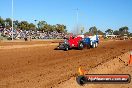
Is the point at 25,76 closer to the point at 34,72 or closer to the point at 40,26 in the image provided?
the point at 34,72

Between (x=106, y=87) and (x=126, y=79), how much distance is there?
4.03m

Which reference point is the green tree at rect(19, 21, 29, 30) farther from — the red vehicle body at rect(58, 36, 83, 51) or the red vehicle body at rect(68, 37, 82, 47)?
the red vehicle body at rect(68, 37, 82, 47)

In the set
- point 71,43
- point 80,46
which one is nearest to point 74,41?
point 71,43

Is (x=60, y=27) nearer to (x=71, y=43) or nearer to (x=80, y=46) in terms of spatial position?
(x=80, y=46)

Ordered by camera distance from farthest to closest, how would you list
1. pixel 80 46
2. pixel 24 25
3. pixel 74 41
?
1. pixel 24 25
2. pixel 80 46
3. pixel 74 41

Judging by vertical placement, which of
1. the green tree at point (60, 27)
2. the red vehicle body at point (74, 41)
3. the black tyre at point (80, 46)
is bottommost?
the black tyre at point (80, 46)

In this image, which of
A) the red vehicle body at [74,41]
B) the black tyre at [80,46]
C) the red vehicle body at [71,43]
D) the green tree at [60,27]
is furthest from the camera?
the green tree at [60,27]

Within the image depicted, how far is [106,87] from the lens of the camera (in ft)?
36.1

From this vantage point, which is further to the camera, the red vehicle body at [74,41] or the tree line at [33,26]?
the tree line at [33,26]

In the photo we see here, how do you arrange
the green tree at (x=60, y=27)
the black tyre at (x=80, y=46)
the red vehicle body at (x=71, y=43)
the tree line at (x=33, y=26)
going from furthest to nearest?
the green tree at (x=60, y=27)
the tree line at (x=33, y=26)
the black tyre at (x=80, y=46)
the red vehicle body at (x=71, y=43)

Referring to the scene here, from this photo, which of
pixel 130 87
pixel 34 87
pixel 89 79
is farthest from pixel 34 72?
pixel 89 79

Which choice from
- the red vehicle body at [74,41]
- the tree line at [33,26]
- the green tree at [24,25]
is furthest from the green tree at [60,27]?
the red vehicle body at [74,41]

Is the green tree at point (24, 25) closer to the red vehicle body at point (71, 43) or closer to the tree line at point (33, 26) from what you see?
the tree line at point (33, 26)

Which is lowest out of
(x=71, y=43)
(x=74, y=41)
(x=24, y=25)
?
(x=71, y=43)
